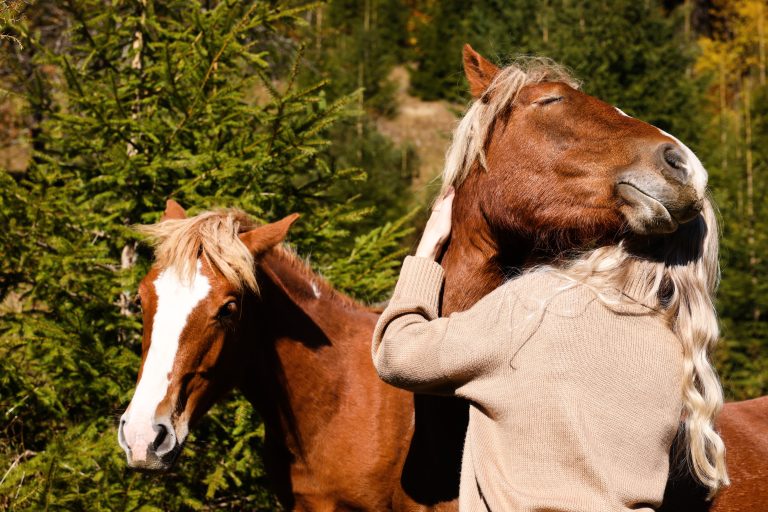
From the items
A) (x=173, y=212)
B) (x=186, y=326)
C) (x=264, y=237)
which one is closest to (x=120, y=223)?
(x=173, y=212)

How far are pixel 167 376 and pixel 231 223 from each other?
2.11ft

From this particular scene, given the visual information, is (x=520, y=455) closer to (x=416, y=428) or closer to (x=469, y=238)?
(x=469, y=238)

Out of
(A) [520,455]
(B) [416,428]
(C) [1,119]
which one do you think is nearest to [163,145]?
(B) [416,428]

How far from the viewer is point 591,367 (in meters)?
1.57

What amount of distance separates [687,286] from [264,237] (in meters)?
1.58

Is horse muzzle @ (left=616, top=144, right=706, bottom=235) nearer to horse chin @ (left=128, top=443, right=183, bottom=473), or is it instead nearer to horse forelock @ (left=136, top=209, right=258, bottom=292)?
horse forelock @ (left=136, top=209, right=258, bottom=292)

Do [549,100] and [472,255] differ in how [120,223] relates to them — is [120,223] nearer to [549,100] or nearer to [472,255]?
[472,255]

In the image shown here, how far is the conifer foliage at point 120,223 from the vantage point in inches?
142

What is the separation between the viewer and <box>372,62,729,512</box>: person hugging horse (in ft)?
5.06

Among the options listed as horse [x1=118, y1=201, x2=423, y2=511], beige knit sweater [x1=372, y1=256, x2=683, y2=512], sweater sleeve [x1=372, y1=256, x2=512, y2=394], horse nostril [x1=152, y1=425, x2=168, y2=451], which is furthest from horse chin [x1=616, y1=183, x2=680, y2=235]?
horse nostril [x1=152, y1=425, x2=168, y2=451]

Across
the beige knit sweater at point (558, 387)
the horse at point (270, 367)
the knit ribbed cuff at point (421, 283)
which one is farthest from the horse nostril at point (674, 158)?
the horse at point (270, 367)

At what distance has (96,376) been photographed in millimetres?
3676

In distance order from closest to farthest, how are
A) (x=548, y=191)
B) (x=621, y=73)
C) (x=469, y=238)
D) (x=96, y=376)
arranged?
(x=548, y=191) < (x=469, y=238) < (x=96, y=376) < (x=621, y=73)

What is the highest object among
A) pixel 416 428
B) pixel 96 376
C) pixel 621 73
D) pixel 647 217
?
pixel 647 217
